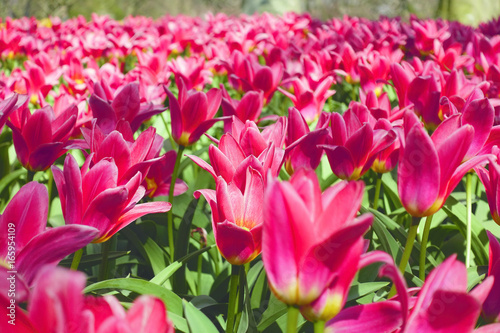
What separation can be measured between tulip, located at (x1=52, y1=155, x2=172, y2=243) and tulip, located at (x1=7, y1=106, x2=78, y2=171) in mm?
394

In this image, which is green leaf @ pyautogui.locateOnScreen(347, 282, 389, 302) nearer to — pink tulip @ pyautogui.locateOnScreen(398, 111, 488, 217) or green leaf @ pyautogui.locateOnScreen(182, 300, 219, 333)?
pink tulip @ pyautogui.locateOnScreen(398, 111, 488, 217)

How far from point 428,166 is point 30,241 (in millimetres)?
752

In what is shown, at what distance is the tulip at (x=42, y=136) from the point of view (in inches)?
54.7

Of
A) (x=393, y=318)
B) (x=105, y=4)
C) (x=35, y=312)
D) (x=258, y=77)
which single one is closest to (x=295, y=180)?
(x=393, y=318)

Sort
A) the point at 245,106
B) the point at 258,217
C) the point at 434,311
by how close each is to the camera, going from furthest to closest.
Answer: the point at 245,106, the point at 258,217, the point at 434,311

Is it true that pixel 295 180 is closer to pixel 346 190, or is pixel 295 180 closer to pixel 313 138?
pixel 346 190

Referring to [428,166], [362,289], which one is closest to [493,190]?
[428,166]

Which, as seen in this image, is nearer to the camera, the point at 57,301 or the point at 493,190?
the point at 57,301

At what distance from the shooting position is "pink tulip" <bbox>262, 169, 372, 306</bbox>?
2.14ft

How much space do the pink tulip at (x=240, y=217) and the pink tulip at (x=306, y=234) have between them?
24 centimetres

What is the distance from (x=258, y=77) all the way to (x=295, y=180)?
1.88 meters

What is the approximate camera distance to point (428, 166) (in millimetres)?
989

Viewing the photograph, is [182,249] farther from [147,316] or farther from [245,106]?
[147,316]

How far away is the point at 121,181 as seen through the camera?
3.73 feet
